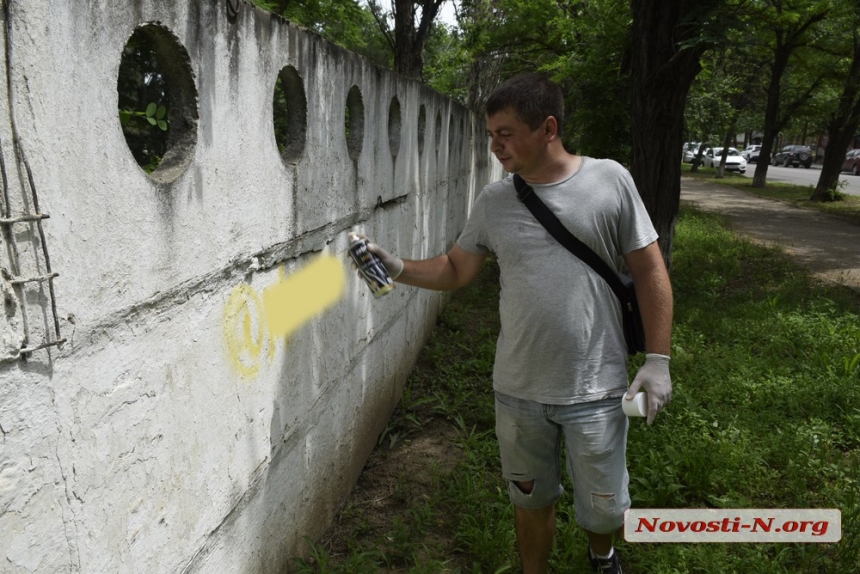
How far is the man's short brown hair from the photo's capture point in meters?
2.25

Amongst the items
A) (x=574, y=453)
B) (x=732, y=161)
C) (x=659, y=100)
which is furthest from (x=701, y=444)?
(x=732, y=161)

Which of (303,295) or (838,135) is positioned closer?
(303,295)

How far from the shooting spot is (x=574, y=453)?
2.39 metres

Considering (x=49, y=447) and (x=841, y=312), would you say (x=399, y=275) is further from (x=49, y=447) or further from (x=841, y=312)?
(x=841, y=312)

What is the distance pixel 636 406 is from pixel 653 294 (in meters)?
0.38

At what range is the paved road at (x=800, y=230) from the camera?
8.91m

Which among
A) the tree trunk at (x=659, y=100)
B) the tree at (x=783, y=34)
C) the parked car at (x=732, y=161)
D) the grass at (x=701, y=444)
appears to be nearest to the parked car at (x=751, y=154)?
the parked car at (x=732, y=161)

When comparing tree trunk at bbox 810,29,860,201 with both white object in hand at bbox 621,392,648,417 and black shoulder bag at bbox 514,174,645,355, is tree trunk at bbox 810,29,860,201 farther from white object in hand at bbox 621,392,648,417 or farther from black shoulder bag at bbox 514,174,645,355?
white object in hand at bbox 621,392,648,417

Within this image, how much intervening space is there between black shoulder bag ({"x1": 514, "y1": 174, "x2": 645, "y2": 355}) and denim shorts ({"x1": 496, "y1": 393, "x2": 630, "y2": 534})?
0.24 meters

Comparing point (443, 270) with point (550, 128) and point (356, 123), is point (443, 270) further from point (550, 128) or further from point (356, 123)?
point (356, 123)

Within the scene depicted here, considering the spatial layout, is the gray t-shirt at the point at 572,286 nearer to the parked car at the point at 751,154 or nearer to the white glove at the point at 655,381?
the white glove at the point at 655,381

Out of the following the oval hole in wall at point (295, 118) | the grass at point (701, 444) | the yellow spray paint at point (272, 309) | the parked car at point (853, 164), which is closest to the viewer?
the yellow spray paint at point (272, 309)

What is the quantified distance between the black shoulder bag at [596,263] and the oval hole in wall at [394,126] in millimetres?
1810

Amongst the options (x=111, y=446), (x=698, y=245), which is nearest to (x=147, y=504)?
(x=111, y=446)
